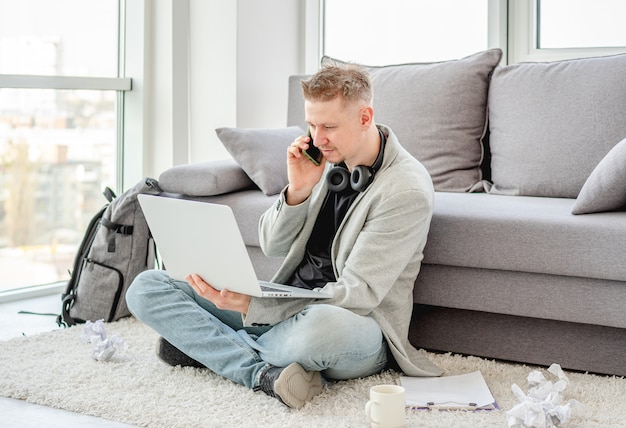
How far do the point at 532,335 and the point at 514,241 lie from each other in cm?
29

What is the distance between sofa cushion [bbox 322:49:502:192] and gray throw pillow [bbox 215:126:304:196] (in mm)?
438

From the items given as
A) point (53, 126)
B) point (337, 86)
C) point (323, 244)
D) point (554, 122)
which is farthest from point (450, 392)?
point (53, 126)

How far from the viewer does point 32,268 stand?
374cm

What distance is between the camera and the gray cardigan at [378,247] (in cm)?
230

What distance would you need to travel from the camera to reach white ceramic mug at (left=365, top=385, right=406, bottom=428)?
1991mm

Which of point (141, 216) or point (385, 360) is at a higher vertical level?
point (141, 216)

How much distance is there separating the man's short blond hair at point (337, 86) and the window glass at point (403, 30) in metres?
1.84

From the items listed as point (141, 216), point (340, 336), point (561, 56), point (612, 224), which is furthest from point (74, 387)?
point (561, 56)

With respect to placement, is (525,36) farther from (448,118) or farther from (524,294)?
(524,294)

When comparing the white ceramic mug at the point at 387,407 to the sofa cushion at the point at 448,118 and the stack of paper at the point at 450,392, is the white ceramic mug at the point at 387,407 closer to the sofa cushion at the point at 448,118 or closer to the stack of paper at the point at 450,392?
the stack of paper at the point at 450,392

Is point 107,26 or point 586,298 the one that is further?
point 107,26

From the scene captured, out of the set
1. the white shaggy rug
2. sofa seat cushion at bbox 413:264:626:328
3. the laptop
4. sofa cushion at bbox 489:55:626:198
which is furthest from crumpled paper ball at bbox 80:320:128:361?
sofa cushion at bbox 489:55:626:198

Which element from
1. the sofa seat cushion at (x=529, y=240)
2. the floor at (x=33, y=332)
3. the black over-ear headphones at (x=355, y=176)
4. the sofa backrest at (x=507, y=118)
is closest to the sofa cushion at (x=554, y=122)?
the sofa backrest at (x=507, y=118)

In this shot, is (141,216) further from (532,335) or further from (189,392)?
(532,335)
